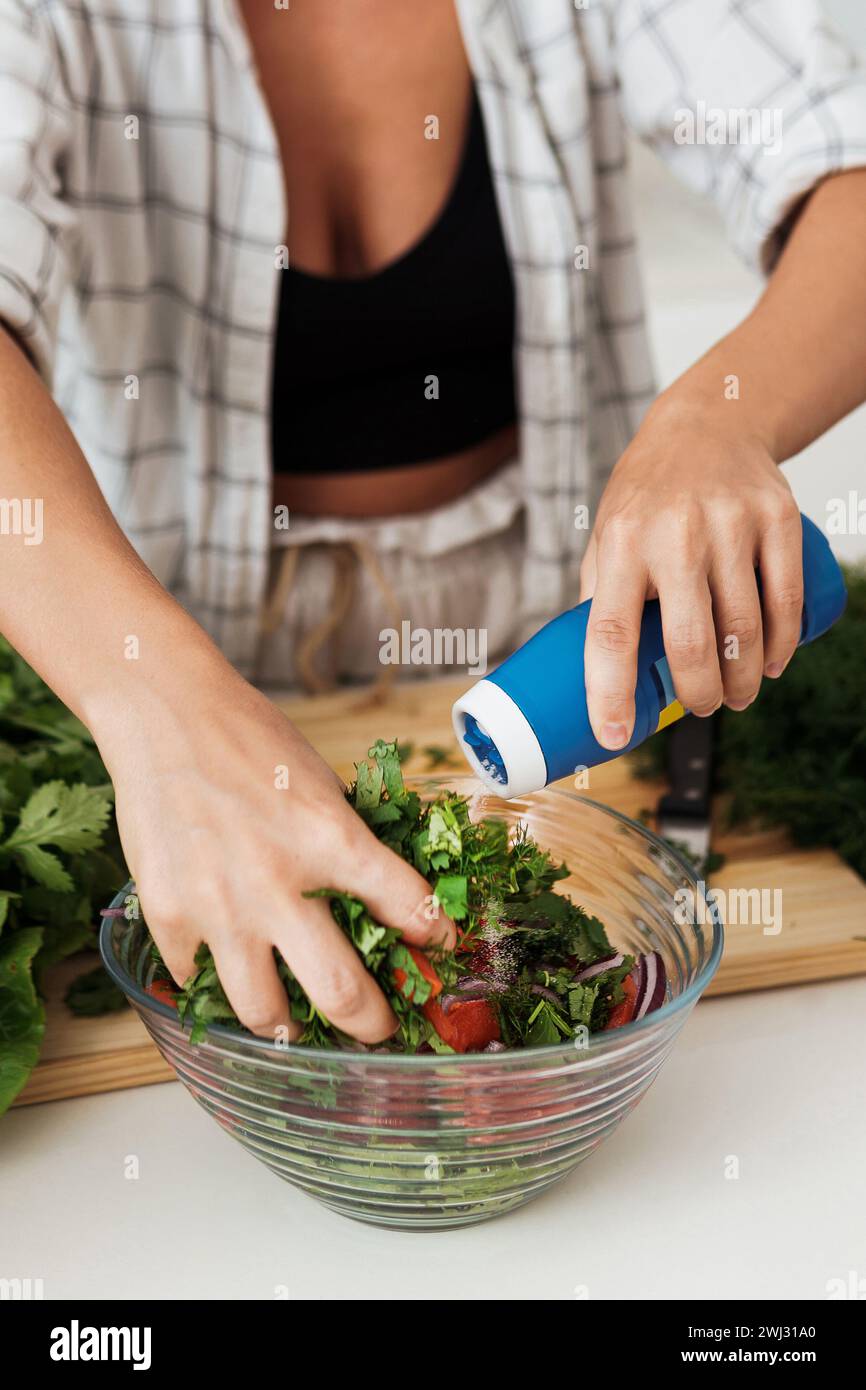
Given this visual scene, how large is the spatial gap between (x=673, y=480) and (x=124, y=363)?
2.39 feet

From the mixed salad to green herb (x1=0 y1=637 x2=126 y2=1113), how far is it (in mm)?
129

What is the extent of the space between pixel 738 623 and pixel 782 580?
42 mm

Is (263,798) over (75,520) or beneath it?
beneath

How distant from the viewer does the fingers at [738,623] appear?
2.25 ft

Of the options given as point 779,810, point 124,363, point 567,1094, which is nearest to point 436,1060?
point 567,1094

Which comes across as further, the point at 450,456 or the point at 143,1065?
the point at 450,456

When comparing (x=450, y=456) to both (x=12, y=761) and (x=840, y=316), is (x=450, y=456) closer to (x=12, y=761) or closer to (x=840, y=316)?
(x=840, y=316)

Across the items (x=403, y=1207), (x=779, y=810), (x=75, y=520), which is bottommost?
(x=403, y=1207)

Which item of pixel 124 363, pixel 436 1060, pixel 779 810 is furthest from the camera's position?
pixel 124 363

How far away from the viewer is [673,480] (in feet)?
2.31

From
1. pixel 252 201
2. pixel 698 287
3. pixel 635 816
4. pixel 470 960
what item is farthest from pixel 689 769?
pixel 698 287

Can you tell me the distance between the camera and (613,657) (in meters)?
0.65

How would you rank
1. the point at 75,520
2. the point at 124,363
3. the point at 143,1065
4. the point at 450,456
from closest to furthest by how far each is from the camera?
the point at 75,520 < the point at 143,1065 < the point at 124,363 < the point at 450,456

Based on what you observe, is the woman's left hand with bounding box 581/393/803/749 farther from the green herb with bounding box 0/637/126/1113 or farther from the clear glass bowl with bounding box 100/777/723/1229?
the green herb with bounding box 0/637/126/1113
